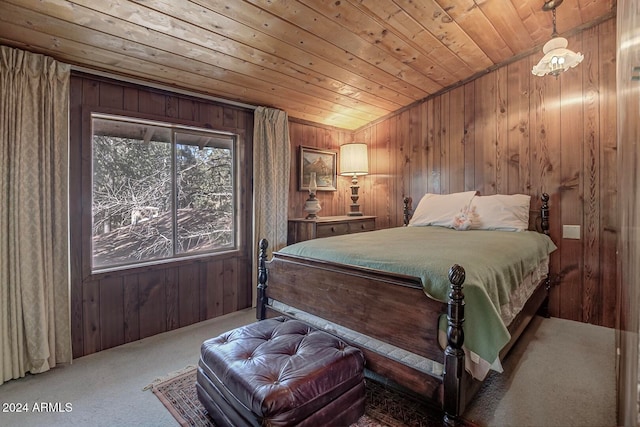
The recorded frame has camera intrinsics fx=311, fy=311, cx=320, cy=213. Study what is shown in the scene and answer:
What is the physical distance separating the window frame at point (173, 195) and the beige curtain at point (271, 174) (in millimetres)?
181

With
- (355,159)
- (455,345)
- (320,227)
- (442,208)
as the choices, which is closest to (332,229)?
(320,227)

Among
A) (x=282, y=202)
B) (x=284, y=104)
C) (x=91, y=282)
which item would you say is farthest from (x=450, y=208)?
(x=91, y=282)

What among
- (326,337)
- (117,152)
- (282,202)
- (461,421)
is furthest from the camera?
(282,202)

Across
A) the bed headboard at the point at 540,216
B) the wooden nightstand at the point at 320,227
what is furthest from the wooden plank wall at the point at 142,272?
the bed headboard at the point at 540,216

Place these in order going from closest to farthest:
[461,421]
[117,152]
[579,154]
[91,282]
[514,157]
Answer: [461,421]
[91,282]
[117,152]
[579,154]
[514,157]

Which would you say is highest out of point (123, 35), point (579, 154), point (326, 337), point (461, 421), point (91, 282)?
point (123, 35)

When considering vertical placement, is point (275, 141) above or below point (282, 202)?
above

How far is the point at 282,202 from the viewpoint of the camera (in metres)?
3.43

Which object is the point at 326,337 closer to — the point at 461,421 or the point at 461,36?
the point at 461,421

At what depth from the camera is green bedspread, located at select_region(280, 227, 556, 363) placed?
1412mm

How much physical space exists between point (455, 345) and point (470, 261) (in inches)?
19.0

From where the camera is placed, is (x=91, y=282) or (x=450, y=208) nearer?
(x=91, y=282)

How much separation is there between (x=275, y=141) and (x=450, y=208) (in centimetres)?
199

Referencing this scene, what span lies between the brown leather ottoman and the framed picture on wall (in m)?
2.31
